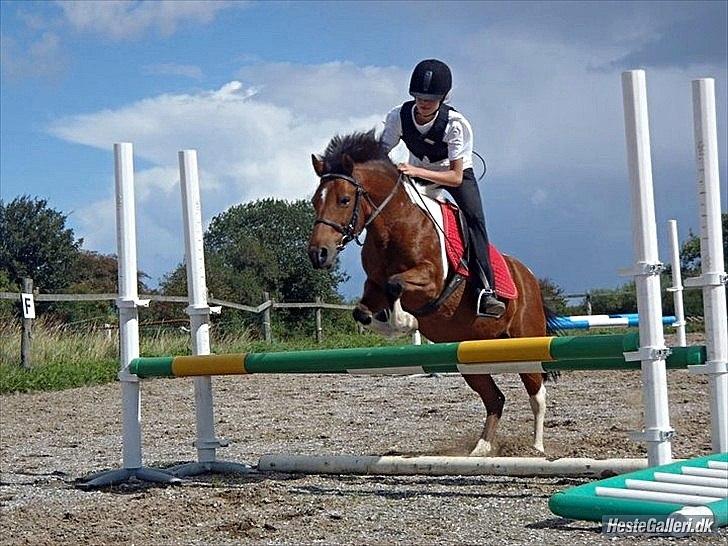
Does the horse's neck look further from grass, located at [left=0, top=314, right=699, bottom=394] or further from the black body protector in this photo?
grass, located at [left=0, top=314, right=699, bottom=394]

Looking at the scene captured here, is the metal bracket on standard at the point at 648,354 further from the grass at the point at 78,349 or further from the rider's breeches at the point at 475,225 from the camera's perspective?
the grass at the point at 78,349

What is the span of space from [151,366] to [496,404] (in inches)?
78.8

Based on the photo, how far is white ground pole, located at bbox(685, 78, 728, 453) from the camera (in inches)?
160

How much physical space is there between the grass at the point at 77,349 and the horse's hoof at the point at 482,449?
24.6ft

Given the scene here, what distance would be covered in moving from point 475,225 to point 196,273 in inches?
62.1

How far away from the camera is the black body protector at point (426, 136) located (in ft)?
18.0

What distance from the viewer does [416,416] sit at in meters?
8.13

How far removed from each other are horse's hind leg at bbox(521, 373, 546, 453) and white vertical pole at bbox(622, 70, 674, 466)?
1800 mm

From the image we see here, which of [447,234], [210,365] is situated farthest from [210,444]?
[447,234]

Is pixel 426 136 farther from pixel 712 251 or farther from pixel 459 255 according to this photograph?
pixel 712 251

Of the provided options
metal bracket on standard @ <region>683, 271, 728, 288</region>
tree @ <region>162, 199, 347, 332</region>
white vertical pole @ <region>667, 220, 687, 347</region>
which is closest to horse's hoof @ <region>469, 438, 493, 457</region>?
metal bracket on standard @ <region>683, 271, 728, 288</region>

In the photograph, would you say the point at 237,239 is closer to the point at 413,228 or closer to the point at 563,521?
the point at 413,228

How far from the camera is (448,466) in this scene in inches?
197

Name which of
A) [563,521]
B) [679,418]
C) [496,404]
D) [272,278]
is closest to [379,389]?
[679,418]
